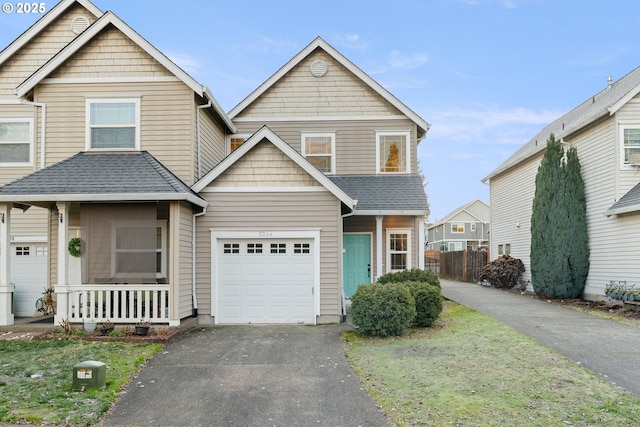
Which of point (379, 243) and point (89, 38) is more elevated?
point (89, 38)

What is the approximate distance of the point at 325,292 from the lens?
1192cm

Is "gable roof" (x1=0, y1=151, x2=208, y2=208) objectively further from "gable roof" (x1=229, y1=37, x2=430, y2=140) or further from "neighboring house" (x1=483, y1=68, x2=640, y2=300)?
"neighboring house" (x1=483, y1=68, x2=640, y2=300)

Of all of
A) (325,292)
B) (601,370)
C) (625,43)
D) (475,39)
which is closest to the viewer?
(601,370)

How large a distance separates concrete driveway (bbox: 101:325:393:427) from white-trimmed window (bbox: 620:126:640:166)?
10.9 metres

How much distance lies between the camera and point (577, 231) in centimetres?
1650

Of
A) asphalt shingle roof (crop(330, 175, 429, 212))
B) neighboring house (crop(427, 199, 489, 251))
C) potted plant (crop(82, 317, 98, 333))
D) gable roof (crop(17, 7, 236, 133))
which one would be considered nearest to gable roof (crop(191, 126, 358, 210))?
gable roof (crop(17, 7, 236, 133))

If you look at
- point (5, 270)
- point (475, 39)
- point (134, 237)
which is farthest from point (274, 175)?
point (475, 39)

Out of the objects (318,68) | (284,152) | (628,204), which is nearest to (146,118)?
(284,152)

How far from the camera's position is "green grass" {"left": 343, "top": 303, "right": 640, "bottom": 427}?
5758 millimetres

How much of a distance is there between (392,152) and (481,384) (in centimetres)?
1002

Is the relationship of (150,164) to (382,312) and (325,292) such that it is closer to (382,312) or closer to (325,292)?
(325,292)

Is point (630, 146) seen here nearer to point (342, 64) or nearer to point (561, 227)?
point (561, 227)

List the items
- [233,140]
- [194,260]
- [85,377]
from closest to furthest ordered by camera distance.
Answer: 1. [85,377]
2. [194,260]
3. [233,140]

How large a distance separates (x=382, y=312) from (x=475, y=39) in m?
11.2
